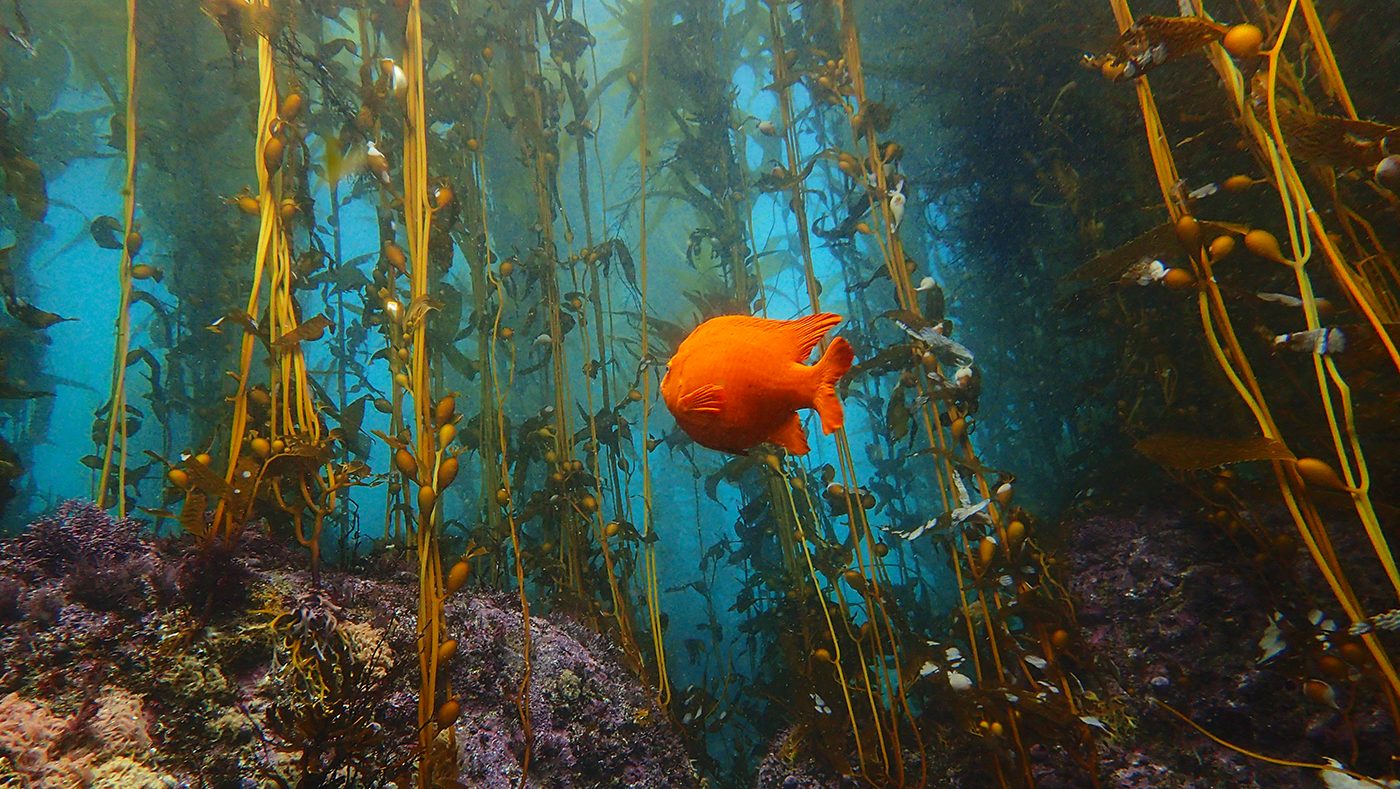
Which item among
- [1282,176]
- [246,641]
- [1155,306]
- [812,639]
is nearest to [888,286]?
[1155,306]

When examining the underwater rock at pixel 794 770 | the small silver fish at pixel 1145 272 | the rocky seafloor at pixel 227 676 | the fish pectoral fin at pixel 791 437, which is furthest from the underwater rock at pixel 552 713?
the small silver fish at pixel 1145 272

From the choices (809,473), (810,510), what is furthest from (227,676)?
(809,473)

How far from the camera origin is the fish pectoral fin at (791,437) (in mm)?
1860

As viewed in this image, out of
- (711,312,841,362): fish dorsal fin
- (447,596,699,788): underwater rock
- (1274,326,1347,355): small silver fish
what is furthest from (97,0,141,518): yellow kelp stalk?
(1274,326,1347,355): small silver fish

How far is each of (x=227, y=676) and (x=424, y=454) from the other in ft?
3.54

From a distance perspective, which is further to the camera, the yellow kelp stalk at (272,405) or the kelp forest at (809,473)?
the yellow kelp stalk at (272,405)

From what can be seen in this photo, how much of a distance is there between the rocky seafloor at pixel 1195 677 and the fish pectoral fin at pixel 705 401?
6.65 ft

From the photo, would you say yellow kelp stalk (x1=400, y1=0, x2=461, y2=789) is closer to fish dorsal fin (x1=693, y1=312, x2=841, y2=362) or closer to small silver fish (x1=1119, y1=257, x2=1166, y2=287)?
fish dorsal fin (x1=693, y1=312, x2=841, y2=362)

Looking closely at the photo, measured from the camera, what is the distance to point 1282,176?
4.58 ft

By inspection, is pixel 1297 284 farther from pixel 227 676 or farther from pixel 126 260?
pixel 126 260

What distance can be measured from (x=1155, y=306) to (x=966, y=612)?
2.94 meters

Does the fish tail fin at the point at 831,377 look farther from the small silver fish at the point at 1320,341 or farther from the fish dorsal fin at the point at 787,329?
the small silver fish at the point at 1320,341

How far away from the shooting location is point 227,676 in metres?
1.83

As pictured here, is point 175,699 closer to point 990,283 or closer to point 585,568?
point 585,568
